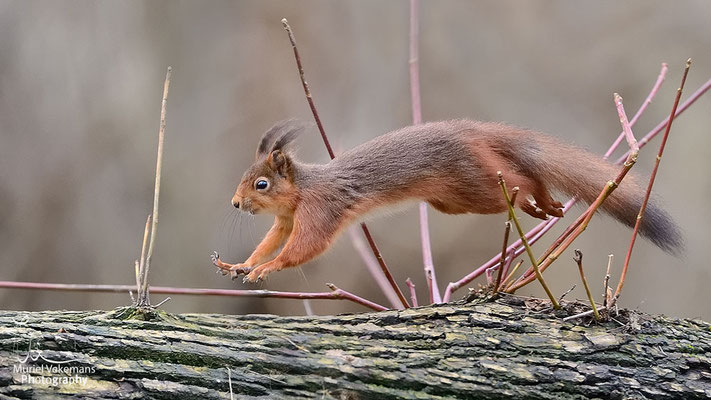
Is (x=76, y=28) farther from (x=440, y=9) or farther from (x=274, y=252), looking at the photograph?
(x=274, y=252)

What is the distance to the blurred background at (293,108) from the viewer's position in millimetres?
4781

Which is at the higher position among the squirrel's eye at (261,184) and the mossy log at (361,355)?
the squirrel's eye at (261,184)

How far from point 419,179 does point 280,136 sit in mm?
538

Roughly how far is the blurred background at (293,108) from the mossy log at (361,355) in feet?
10.1

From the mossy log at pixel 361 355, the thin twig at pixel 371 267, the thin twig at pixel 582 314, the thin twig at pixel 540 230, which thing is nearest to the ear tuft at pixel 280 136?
the thin twig at pixel 371 267

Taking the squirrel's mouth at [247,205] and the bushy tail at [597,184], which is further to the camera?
the squirrel's mouth at [247,205]

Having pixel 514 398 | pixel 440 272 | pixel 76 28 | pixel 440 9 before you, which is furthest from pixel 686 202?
pixel 76 28

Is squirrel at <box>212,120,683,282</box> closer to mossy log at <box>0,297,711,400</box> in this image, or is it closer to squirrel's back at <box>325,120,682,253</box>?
squirrel's back at <box>325,120,682,253</box>

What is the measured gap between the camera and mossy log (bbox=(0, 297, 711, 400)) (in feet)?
4.71

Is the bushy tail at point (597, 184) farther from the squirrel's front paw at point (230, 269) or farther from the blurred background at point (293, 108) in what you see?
the blurred background at point (293, 108)

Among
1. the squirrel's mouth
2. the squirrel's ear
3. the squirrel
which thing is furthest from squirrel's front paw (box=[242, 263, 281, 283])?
the squirrel's ear

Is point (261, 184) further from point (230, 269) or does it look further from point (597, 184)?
point (597, 184)

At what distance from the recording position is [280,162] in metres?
2.53

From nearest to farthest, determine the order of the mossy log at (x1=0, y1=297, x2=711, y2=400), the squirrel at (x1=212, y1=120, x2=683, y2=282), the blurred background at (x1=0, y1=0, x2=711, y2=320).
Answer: the mossy log at (x1=0, y1=297, x2=711, y2=400) → the squirrel at (x1=212, y1=120, x2=683, y2=282) → the blurred background at (x1=0, y1=0, x2=711, y2=320)
